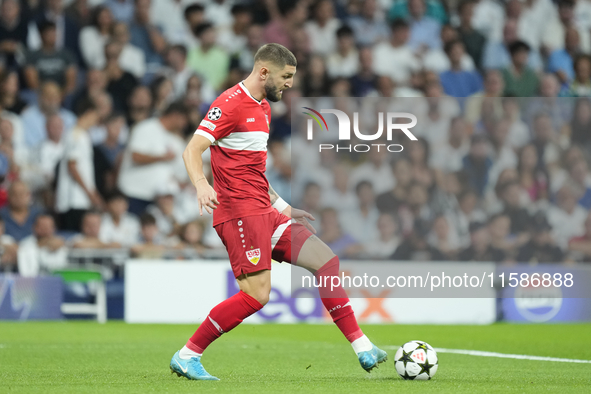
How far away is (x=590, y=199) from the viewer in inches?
535

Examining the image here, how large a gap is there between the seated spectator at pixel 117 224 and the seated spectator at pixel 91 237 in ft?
0.83

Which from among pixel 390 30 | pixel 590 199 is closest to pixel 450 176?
pixel 590 199

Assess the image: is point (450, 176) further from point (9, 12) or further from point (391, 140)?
point (9, 12)

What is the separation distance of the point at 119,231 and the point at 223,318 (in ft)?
25.3

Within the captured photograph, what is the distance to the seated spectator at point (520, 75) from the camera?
1516cm

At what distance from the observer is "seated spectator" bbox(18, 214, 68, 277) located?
1224 cm

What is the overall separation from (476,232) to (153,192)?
4760 mm

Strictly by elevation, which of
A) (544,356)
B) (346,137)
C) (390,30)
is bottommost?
(544,356)

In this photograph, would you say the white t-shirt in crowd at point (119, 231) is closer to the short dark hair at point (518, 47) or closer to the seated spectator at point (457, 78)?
the seated spectator at point (457, 78)

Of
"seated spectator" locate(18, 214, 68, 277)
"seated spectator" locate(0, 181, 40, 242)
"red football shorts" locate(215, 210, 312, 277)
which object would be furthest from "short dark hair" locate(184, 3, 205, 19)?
"red football shorts" locate(215, 210, 312, 277)

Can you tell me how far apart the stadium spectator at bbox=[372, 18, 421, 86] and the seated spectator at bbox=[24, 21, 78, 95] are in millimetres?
5085

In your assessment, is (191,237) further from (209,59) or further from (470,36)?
(470,36)

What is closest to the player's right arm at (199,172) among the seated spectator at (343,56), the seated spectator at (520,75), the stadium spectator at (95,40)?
the stadium spectator at (95,40)

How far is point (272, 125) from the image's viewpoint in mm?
14250
